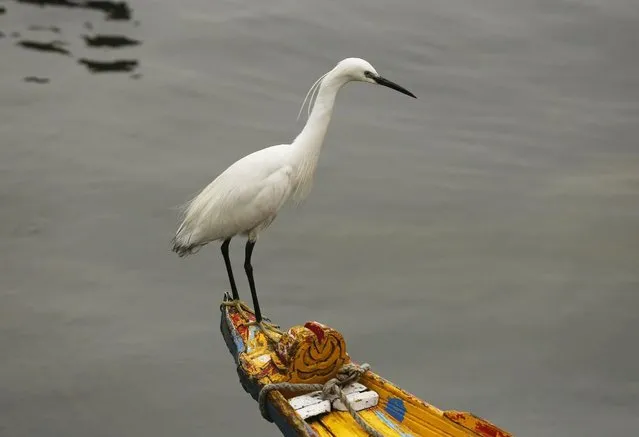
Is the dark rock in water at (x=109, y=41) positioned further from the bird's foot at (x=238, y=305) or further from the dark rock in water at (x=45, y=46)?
the bird's foot at (x=238, y=305)

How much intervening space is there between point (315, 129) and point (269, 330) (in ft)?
3.64

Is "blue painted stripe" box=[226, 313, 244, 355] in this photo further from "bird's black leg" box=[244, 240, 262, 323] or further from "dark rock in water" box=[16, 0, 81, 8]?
"dark rock in water" box=[16, 0, 81, 8]

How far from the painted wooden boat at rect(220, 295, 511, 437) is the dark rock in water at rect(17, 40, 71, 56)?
6019mm

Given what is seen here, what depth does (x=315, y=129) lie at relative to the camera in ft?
18.3

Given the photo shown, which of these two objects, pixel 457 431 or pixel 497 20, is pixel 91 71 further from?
pixel 457 431

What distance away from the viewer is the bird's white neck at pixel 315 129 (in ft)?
18.2

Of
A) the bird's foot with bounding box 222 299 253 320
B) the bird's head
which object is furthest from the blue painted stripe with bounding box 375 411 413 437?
the bird's head

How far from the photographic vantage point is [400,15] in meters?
11.5

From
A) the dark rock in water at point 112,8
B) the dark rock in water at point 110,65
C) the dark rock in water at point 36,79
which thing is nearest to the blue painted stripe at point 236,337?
the dark rock in water at point 36,79

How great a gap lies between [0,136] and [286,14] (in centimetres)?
377

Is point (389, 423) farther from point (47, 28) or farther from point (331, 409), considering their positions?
point (47, 28)

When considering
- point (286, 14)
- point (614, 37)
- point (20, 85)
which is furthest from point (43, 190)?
point (614, 37)

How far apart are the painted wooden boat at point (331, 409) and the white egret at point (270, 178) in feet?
2.35

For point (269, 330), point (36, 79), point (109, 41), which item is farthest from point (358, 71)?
point (109, 41)
